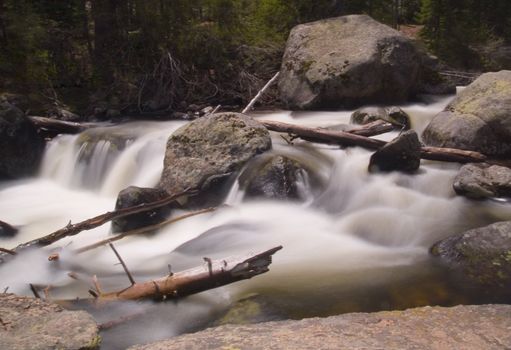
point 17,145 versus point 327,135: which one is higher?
point 327,135

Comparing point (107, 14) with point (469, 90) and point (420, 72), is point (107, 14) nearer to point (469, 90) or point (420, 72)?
point (420, 72)

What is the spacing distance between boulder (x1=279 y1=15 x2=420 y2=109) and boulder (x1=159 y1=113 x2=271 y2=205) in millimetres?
3227

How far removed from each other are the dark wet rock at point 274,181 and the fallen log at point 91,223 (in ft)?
3.11

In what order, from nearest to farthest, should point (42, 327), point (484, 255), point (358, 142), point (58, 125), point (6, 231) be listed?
point (42, 327) → point (484, 255) → point (6, 231) → point (358, 142) → point (58, 125)

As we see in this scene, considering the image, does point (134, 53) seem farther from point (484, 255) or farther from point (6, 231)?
point (484, 255)

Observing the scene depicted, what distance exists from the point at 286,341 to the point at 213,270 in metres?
1.35

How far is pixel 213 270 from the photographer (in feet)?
14.3

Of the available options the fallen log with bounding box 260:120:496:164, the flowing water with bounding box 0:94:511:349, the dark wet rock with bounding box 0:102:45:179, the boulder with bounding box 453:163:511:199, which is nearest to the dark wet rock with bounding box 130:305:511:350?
the flowing water with bounding box 0:94:511:349

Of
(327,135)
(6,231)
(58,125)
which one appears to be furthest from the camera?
(58,125)

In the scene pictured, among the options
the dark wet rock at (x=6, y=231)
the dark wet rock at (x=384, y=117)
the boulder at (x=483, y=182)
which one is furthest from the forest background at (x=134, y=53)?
the boulder at (x=483, y=182)

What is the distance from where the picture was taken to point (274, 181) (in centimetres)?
675

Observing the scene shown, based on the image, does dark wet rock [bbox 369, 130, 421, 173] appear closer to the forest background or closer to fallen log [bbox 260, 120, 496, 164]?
fallen log [bbox 260, 120, 496, 164]

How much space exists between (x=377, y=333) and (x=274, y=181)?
3645 millimetres

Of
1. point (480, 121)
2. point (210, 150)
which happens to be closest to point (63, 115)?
point (210, 150)
